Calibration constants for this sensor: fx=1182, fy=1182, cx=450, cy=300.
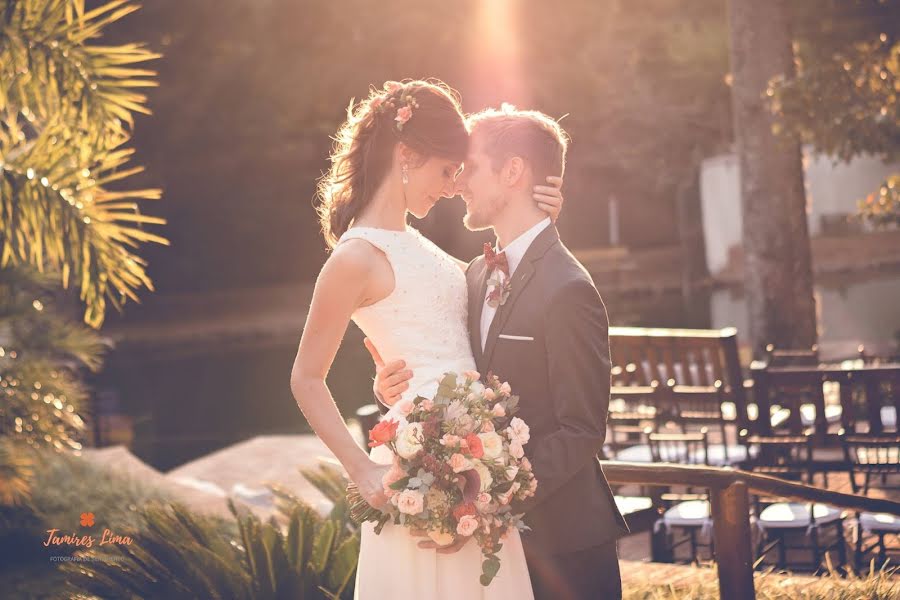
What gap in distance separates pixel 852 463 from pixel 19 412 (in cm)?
511

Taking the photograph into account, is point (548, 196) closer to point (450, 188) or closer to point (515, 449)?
point (450, 188)

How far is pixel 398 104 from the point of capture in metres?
3.41

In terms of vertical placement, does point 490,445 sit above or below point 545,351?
below

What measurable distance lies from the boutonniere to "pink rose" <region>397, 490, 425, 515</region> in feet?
2.34

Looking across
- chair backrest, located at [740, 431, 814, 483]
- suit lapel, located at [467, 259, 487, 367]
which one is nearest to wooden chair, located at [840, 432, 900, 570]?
chair backrest, located at [740, 431, 814, 483]

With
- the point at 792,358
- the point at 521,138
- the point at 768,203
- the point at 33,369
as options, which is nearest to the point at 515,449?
the point at 521,138

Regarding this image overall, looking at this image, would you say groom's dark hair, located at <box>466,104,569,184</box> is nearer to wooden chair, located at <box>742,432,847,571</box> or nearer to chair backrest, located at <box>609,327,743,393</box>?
wooden chair, located at <box>742,432,847,571</box>

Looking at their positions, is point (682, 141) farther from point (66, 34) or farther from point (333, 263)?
point (333, 263)

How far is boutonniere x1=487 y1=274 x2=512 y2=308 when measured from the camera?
3.45 meters

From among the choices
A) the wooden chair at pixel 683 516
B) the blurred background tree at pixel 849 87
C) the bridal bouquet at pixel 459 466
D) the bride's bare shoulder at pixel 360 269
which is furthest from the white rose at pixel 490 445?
the blurred background tree at pixel 849 87

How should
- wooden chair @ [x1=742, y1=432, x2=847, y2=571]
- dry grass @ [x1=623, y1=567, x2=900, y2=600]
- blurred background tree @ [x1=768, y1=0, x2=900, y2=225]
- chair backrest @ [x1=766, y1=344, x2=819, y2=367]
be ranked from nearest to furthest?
1. dry grass @ [x1=623, y1=567, x2=900, y2=600]
2. wooden chair @ [x1=742, y1=432, x2=847, y2=571]
3. chair backrest @ [x1=766, y1=344, x2=819, y2=367]
4. blurred background tree @ [x1=768, y1=0, x2=900, y2=225]

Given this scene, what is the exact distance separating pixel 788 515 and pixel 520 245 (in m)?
3.82

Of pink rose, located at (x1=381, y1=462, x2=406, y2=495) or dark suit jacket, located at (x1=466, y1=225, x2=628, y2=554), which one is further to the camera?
dark suit jacket, located at (x1=466, y1=225, x2=628, y2=554)

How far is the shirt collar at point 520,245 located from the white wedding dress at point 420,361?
22 cm
